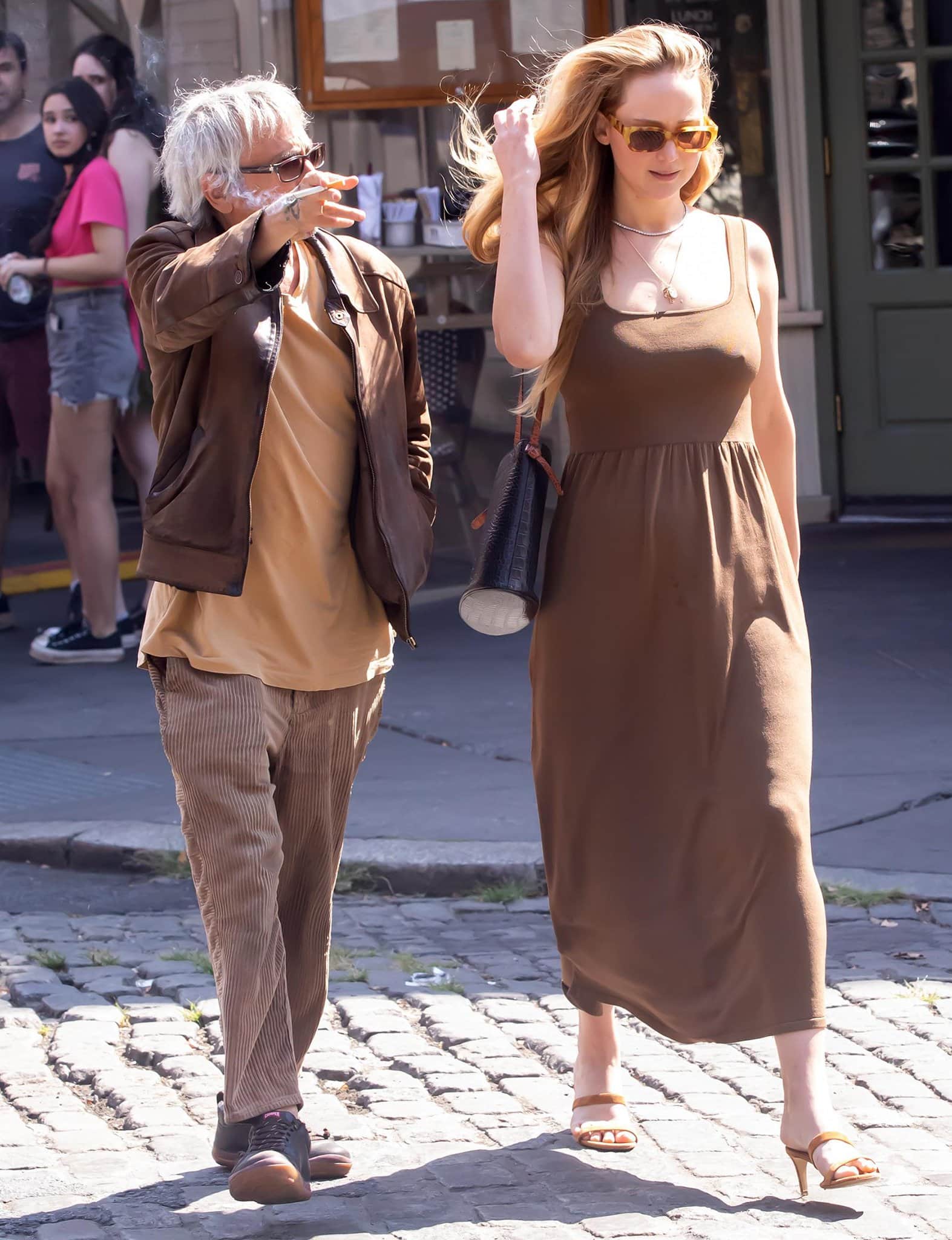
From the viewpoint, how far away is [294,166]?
3.33m

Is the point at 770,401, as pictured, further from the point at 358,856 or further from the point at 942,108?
the point at 942,108

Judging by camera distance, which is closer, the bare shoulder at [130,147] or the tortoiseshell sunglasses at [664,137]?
the tortoiseshell sunglasses at [664,137]

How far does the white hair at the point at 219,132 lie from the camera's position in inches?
131

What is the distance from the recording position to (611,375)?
353cm

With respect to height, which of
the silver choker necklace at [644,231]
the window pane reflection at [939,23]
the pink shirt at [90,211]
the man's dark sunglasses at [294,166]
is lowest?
the silver choker necklace at [644,231]

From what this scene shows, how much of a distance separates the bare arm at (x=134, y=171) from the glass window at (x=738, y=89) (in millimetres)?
3215

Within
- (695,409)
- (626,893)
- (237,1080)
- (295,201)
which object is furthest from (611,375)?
(237,1080)

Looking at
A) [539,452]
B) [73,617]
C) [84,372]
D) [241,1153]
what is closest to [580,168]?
[539,452]

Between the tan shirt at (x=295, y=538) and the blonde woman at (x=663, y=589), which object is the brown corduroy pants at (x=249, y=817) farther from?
the blonde woman at (x=663, y=589)

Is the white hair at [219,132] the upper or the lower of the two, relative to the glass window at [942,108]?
lower

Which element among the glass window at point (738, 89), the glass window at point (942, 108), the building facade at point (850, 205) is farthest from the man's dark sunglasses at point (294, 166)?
the glass window at point (942, 108)

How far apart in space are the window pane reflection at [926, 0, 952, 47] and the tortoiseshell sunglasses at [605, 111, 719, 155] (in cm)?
718

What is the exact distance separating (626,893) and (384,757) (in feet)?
10.5

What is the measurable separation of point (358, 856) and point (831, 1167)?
244 cm
